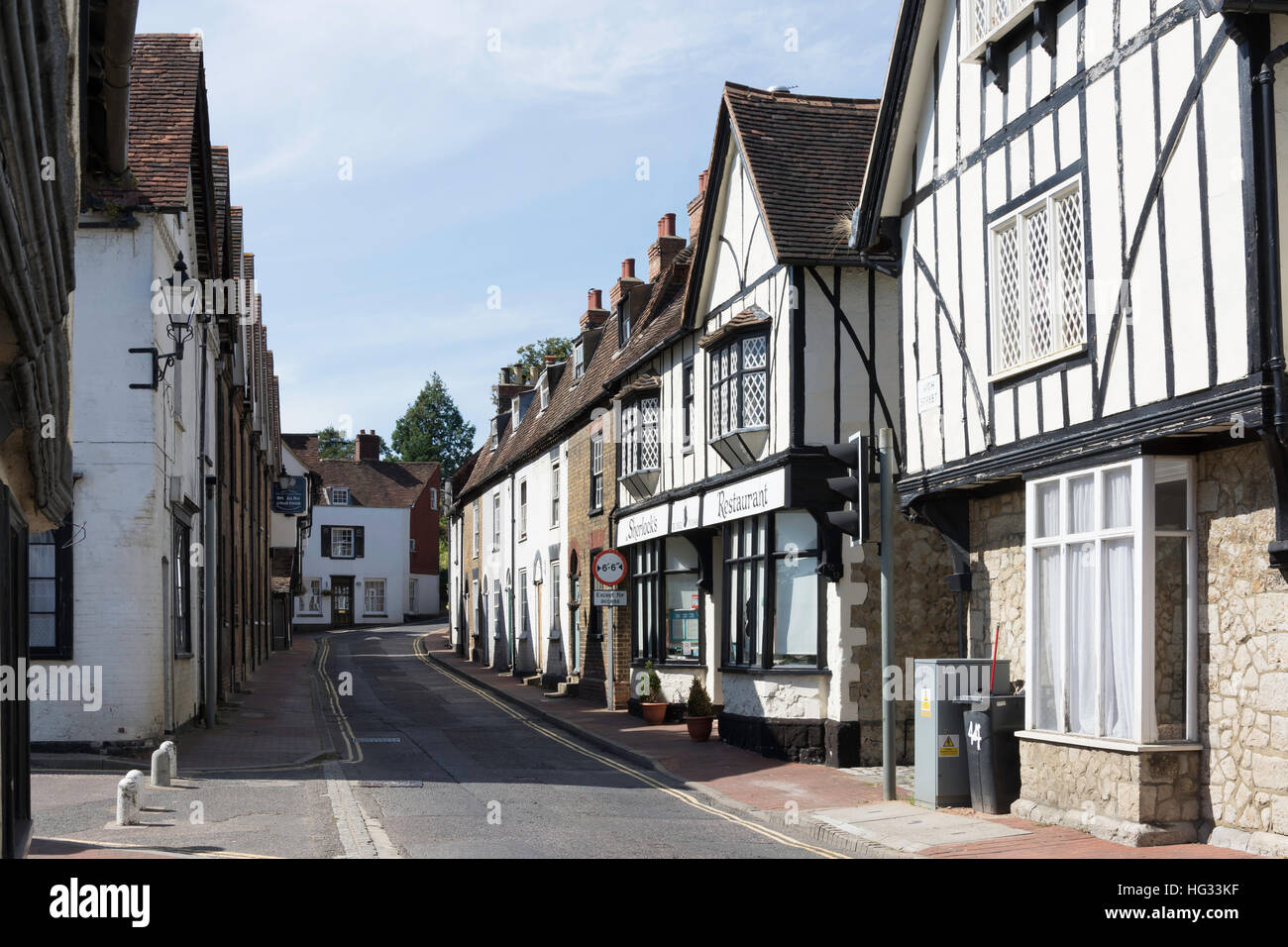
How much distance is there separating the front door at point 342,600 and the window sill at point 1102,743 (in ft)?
205

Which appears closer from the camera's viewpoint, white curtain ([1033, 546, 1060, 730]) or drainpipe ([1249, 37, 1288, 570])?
drainpipe ([1249, 37, 1288, 570])

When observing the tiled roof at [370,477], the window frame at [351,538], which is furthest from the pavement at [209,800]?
the tiled roof at [370,477]

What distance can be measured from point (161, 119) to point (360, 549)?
54.4 meters

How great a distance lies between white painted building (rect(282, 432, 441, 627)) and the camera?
71250 millimetres

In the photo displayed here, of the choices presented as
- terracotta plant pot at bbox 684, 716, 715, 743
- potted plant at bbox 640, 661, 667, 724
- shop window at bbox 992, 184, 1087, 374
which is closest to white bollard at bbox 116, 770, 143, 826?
shop window at bbox 992, 184, 1087, 374

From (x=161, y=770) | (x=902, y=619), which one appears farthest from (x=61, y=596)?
(x=902, y=619)

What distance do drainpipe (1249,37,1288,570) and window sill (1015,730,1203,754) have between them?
1.76 metres

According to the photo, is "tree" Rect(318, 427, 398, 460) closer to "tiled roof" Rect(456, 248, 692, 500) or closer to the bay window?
"tiled roof" Rect(456, 248, 692, 500)

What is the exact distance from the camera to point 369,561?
72375mm

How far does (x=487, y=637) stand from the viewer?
4228 cm

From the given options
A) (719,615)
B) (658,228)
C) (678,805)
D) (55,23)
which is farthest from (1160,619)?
(658,228)

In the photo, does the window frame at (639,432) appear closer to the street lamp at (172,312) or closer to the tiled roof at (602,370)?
the tiled roof at (602,370)

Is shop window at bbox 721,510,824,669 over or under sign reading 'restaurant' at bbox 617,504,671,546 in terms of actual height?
under

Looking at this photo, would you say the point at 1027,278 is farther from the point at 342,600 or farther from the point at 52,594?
the point at 342,600
